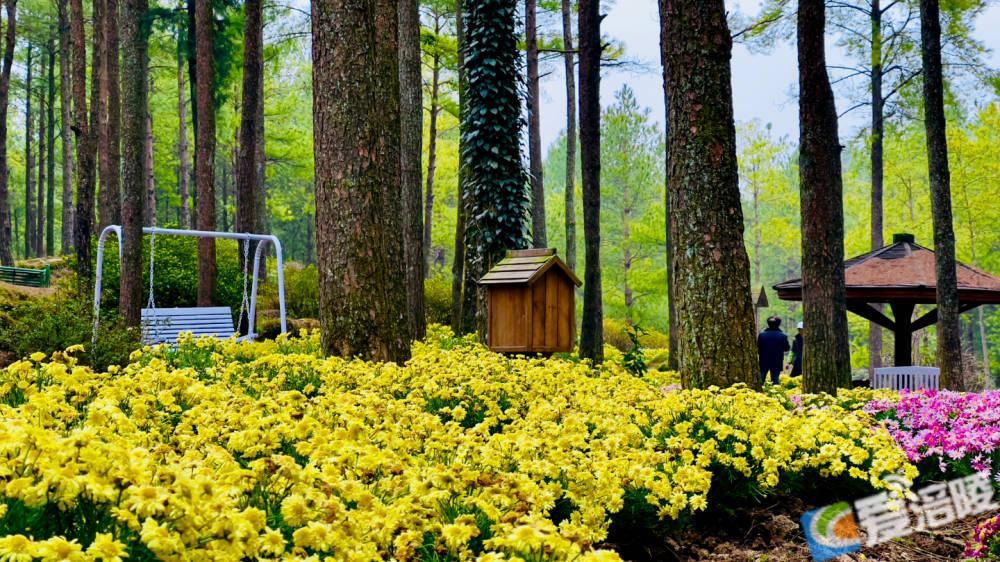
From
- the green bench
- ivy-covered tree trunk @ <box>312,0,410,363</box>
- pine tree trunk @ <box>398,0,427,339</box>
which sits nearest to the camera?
ivy-covered tree trunk @ <box>312,0,410,363</box>

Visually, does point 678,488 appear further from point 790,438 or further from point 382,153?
point 382,153

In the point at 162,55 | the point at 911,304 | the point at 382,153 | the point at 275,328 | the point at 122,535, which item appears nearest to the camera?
the point at 122,535

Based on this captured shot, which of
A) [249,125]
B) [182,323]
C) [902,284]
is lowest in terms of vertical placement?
[182,323]

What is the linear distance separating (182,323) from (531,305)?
478 centimetres

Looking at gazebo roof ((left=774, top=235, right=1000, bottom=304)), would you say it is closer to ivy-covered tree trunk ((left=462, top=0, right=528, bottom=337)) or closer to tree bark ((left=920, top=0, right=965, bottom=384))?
tree bark ((left=920, top=0, right=965, bottom=384))

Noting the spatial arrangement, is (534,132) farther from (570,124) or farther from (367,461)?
(367,461)

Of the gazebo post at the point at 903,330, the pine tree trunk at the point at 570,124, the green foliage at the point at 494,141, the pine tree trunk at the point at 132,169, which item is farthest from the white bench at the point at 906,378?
the pine tree trunk at the point at 132,169

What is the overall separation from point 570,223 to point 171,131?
757 inches

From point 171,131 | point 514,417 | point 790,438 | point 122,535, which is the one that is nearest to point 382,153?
point 514,417

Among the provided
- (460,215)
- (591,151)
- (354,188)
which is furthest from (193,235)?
(591,151)

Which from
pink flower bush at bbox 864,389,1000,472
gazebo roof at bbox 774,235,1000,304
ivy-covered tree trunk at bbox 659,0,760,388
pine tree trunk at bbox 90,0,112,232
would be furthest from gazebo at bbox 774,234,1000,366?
pine tree trunk at bbox 90,0,112,232

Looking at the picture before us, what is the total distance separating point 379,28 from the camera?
21.7 feet

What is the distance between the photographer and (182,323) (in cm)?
1001

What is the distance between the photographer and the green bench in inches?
686
